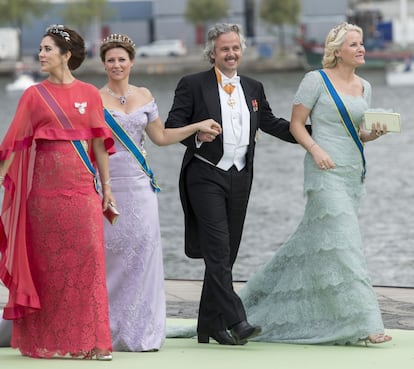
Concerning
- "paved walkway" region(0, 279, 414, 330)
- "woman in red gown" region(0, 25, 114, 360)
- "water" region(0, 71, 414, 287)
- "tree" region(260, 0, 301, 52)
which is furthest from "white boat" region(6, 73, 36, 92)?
"woman in red gown" region(0, 25, 114, 360)

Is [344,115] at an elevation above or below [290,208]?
above

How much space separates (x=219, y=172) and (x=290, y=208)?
16.1 metres

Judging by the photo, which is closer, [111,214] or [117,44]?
[111,214]

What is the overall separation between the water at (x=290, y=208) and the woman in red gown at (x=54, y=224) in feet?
23.8

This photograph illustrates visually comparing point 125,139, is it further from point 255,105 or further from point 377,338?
point 377,338

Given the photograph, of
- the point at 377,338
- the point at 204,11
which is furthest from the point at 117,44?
the point at 204,11

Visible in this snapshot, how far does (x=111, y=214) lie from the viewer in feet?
22.3

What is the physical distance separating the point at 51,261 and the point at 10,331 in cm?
64

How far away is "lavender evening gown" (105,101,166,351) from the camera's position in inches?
279

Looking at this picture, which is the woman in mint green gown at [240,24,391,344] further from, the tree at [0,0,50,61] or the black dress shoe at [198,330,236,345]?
the tree at [0,0,50,61]

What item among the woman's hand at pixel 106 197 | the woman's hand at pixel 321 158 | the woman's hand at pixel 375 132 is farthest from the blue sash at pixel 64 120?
the woman's hand at pixel 375 132

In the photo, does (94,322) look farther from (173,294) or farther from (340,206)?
(173,294)

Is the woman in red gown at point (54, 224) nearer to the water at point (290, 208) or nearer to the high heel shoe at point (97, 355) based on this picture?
the high heel shoe at point (97, 355)

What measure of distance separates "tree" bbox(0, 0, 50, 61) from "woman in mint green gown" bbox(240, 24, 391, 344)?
81481mm
